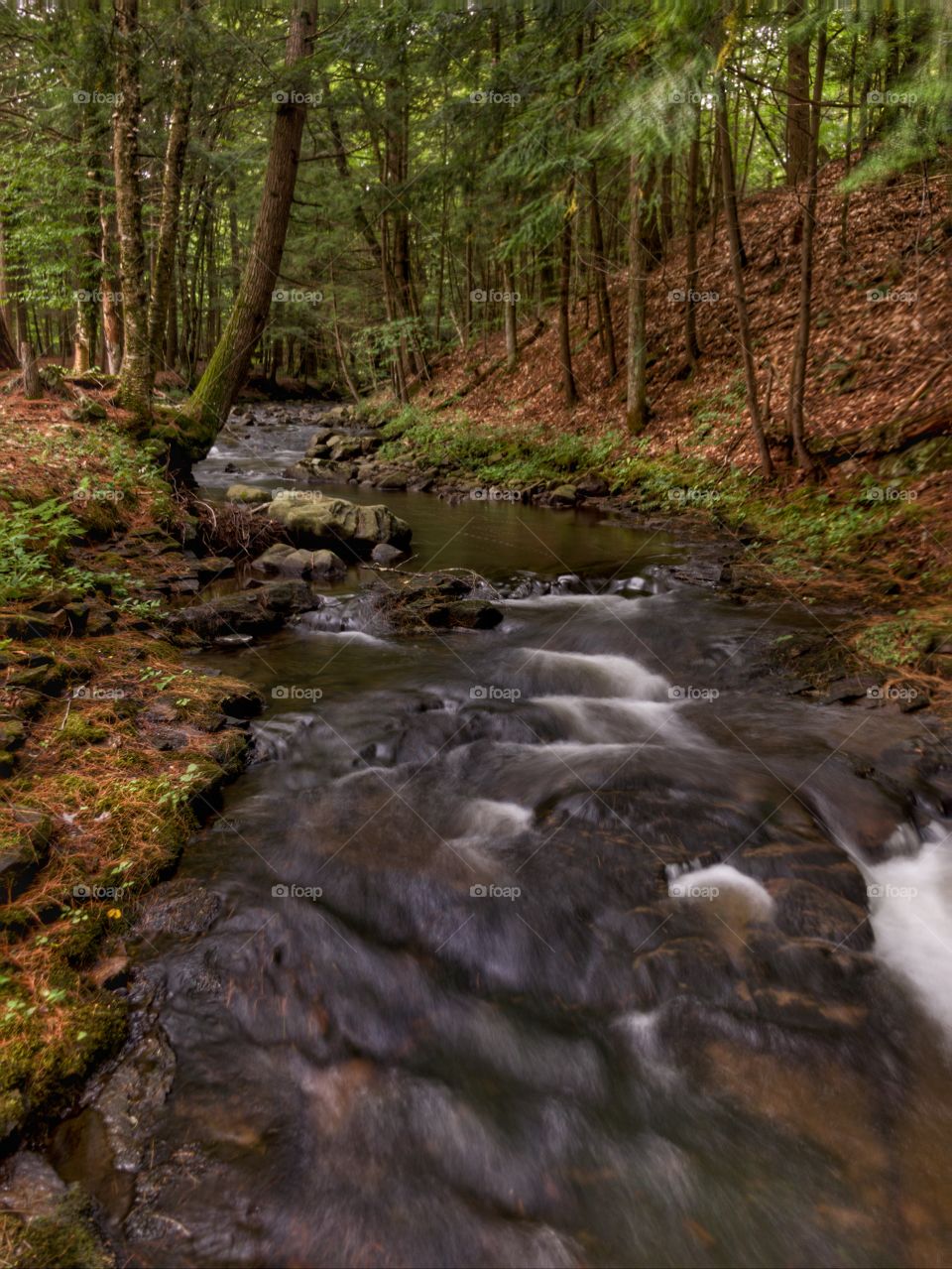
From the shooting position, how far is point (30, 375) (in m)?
9.12

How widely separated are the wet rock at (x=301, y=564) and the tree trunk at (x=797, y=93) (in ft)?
24.0

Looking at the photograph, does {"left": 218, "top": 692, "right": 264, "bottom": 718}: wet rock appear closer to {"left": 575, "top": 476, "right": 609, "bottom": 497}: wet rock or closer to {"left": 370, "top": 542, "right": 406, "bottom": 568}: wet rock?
{"left": 370, "top": 542, "right": 406, "bottom": 568}: wet rock

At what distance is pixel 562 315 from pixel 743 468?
274 inches

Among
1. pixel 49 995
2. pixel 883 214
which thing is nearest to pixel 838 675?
pixel 49 995

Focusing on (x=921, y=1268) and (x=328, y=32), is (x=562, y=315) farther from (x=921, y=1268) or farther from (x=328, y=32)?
(x=921, y=1268)

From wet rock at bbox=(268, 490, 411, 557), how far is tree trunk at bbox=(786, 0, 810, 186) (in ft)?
22.9

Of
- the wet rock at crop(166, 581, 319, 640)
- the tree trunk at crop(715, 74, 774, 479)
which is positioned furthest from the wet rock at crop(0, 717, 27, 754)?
the tree trunk at crop(715, 74, 774, 479)

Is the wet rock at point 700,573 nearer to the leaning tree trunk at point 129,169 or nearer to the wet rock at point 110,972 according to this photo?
the wet rock at point 110,972

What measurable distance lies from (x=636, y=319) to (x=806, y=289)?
15.2 ft

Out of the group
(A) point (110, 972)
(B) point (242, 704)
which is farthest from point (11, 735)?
(B) point (242, 704)

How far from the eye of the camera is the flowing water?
235 centimetres

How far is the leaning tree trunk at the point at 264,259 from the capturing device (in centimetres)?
911

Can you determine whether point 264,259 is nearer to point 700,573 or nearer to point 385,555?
point 385,555

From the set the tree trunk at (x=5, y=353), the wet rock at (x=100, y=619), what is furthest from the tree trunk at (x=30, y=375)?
the wet rock at (x=100, y=619)
